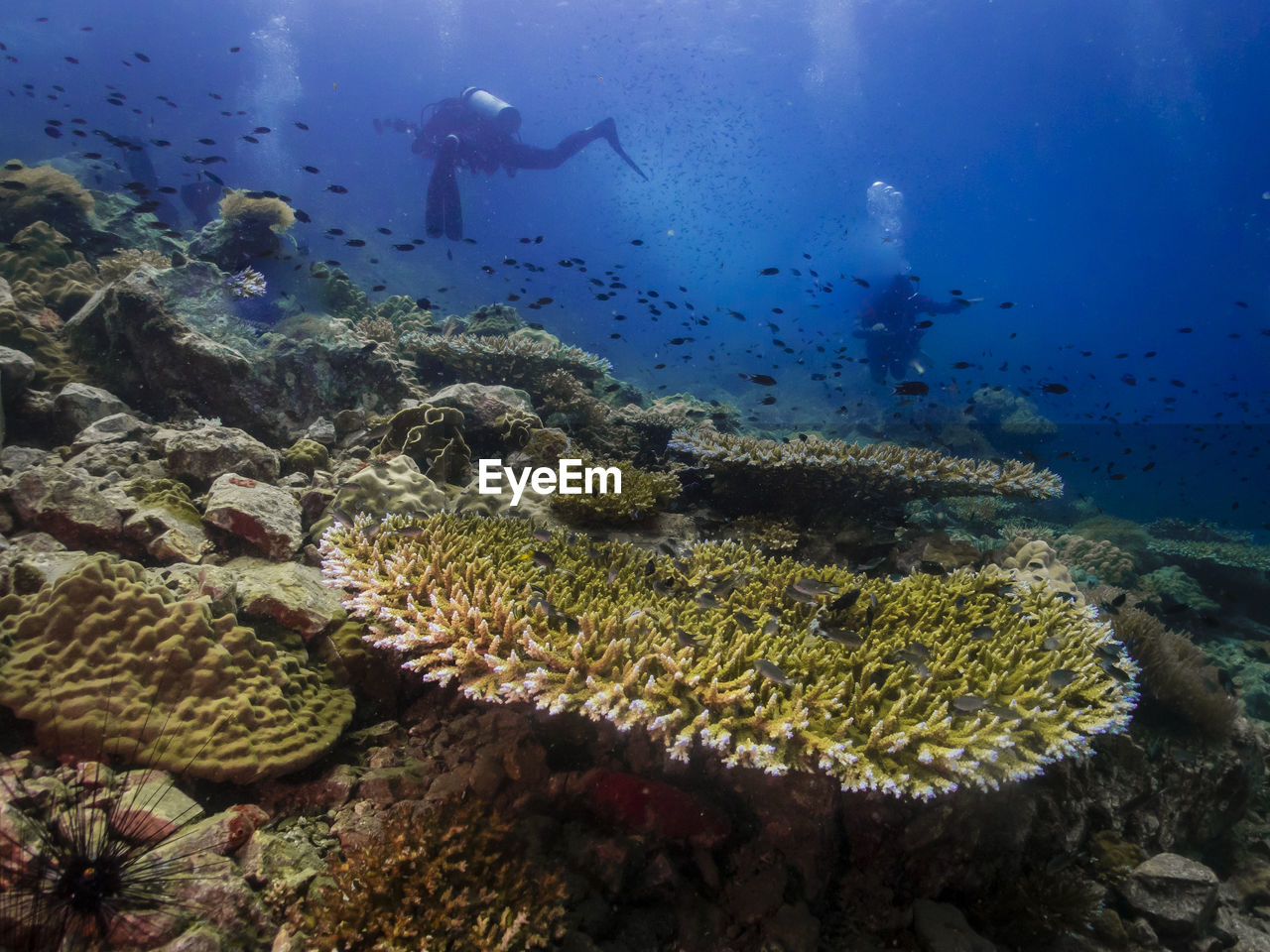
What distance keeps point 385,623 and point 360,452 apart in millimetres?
4364

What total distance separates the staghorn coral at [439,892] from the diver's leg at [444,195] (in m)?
20.0

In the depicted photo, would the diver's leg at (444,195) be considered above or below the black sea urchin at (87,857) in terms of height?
above

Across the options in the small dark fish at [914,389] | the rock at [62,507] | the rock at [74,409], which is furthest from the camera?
the small dark fish at [914,389]

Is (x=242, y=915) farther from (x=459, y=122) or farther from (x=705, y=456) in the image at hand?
(x=459, y=122)

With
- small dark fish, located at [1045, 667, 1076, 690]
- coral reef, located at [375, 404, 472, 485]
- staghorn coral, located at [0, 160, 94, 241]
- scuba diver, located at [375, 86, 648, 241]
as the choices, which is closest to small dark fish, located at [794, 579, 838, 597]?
small dark fish, located at [1045, 667, 1076, 690]

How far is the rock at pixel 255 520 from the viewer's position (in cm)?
469

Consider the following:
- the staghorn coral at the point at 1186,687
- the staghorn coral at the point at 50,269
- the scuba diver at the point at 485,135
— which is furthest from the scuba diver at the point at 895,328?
the staghorn coral at the point at 50,269

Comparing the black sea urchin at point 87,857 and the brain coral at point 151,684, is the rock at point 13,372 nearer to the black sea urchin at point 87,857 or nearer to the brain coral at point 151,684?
the brain coral at point 151,684

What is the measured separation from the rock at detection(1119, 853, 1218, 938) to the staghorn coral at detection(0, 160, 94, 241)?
21143mm

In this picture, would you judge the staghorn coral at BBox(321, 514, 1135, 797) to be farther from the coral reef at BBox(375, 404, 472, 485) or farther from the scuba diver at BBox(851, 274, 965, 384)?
the scuba diver at BBox(851, 274, 965, 384)

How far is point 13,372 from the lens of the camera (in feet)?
20.6

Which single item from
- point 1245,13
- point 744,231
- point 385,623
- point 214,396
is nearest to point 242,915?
point 385,623

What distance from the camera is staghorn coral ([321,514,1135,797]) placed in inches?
103

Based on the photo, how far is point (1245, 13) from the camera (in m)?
46.5
